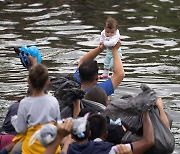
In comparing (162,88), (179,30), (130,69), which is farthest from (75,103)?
(179,30)

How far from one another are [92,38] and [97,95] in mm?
10316

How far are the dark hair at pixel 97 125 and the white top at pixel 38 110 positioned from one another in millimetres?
457

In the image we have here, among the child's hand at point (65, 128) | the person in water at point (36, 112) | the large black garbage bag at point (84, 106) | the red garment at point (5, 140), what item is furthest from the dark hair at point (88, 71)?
the child's hand at point (65, 128)

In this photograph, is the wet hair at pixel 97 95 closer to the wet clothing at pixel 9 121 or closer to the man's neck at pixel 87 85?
the man's neck at pixel 87 85

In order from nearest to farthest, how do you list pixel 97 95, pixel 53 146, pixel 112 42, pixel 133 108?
pixel 53 146 → pixel 133 108 → pixel 97 95 → pixel 112 42

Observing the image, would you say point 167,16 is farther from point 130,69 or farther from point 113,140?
point 113,140

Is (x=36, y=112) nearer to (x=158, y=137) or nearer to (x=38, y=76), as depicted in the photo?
(x=38, y=76)

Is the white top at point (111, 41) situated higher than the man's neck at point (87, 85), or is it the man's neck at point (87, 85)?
the white top at point (111, 41)

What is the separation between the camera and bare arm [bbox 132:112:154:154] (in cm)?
918

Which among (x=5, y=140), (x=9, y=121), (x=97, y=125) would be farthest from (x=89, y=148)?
(x=9, y=121)

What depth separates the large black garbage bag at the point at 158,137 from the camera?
375 inches

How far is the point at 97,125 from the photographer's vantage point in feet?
28.8

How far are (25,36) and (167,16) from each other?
19.3 feet

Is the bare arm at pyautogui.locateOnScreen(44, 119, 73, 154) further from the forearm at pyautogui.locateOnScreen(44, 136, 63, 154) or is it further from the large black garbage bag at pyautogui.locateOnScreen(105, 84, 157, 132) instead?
the large black garbage bag at pyautogui.locateOnScreen(105, 84, 157, 132)
